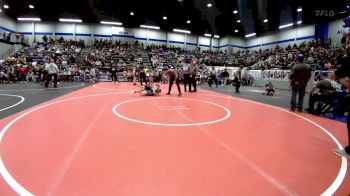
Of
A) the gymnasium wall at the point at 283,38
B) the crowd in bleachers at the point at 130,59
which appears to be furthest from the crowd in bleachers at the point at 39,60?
the gymnasium wall at the point at 283,38

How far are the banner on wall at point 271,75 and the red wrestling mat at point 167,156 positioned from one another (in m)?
15.6

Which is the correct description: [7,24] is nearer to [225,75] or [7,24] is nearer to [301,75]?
[225,75]

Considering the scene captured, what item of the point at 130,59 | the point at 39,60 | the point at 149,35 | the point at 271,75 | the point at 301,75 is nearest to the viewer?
the point at 301,75

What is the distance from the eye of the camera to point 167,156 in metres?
3.48

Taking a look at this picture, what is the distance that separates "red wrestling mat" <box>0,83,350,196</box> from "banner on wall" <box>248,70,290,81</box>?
51.2ft

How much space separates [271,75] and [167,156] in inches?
833

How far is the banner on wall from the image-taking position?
2053 centimetres

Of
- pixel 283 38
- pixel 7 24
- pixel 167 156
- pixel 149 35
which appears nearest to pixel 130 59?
pixel 149 35

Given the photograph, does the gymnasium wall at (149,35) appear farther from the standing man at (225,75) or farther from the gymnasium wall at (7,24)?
the standing man at (225,75)

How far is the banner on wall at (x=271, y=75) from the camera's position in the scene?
20530 mm

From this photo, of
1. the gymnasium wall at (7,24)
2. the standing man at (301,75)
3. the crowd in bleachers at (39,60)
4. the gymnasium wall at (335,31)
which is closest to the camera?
the standing man at (301,75)

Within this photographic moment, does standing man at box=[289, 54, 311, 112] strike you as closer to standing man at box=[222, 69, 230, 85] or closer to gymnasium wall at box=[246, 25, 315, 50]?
standing man at box=[222, 69, 230, 85]

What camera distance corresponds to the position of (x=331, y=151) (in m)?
3.93

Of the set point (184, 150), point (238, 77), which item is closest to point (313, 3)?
Answer: point (238, 77)
